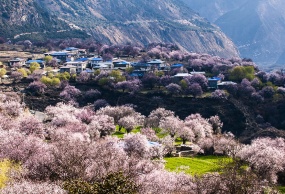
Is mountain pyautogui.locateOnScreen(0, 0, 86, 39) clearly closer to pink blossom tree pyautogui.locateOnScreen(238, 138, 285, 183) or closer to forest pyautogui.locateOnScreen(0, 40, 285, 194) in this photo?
forest pyautogui.locateOnScreen(0, 40, 285, 194)

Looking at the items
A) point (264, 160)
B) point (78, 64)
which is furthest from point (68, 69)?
point (264, 160)

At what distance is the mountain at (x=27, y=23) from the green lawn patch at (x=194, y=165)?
112162 millimetres

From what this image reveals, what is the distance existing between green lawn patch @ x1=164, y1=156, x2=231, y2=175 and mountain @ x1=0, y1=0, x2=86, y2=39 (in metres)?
112

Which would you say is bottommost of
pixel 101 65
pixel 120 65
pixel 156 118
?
pixel 156 118

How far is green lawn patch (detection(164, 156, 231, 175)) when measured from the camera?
3711 centimetres

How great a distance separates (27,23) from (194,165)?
135 metres

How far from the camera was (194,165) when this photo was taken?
132 feet

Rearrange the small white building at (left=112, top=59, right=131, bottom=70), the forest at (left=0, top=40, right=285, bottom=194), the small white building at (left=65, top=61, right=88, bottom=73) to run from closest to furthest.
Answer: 1. the forest at (left=0, top=40, right=285, bottom=194)
2. the small white building at (left=65, top=61, right=88, bottom=73)
3. the small white building at (left=112, top=59, right=131, bottom=70)

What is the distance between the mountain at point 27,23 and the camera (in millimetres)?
147875

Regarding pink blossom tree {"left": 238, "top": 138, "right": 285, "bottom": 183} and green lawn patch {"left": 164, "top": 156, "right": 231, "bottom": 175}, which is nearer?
pink blossom tree {"left": 238, "top": 138, "right": 285, "bottom": 183}

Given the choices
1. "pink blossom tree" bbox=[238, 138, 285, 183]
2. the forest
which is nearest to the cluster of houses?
the forest

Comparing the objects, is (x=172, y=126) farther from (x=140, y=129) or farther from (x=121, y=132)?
(x=121, y=132)

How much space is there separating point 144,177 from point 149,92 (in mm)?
57588

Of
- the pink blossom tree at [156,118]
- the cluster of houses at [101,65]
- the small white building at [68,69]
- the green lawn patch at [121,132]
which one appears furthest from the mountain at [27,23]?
the green lawn patch at [121,132]
